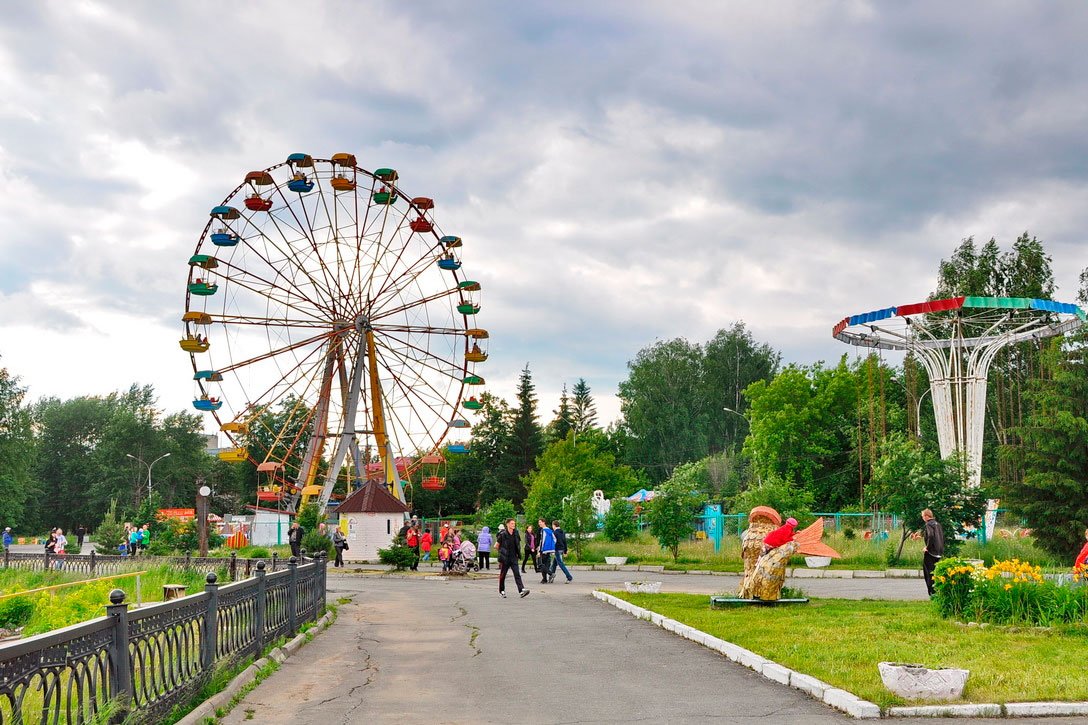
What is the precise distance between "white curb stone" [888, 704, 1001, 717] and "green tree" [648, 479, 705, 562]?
84.9 ft

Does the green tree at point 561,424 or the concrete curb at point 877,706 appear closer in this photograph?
the concrete curb at point 877,706

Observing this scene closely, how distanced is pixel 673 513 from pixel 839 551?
18.3 ft

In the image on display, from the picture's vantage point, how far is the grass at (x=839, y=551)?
2872cm

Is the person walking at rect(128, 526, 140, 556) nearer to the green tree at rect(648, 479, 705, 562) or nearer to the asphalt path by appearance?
the green tree at rect(648, 479, 705, 562)

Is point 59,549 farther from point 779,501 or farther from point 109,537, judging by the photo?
point 779,501

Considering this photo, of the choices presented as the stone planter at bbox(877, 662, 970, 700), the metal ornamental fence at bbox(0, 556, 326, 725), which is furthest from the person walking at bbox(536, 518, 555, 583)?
the stone planter at bbox(877, 662, 970, 700)

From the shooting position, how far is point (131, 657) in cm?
736

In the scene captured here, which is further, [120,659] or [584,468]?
[584,468]

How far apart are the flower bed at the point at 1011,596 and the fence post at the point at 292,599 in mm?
8909

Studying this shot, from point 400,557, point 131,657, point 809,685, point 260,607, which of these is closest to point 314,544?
point 400,557

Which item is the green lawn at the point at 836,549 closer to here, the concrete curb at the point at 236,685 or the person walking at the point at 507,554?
the person walking at the point at 507,554

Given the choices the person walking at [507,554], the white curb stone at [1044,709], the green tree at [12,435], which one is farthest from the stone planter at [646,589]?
the green tree at [12,435]

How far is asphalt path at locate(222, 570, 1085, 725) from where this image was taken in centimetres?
894

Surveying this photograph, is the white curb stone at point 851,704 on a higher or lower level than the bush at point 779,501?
lower
